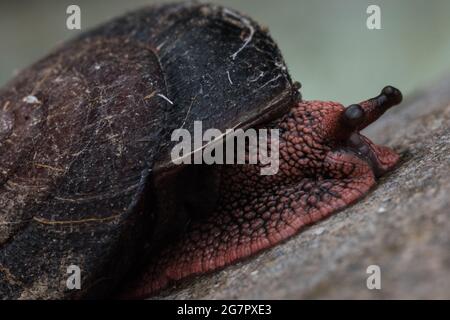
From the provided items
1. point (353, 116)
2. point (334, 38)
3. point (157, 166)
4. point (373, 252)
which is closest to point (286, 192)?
point (353, 116)

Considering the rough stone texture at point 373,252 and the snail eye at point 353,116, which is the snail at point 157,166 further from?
the rough stone texture at point 373,252

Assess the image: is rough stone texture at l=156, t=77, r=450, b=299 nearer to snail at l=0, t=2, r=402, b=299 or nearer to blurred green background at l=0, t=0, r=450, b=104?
snail at l=0, t=2, r=402, b=299

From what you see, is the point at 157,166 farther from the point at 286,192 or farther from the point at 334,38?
the point at 334,38

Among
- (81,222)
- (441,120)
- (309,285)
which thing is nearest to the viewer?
(309,285)

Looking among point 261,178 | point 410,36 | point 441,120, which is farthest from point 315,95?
point 261,178

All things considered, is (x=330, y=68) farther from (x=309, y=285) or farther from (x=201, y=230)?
(x=309, y=285)

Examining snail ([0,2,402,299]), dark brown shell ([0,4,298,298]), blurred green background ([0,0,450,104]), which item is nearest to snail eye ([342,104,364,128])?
snail ([0,2,402,299])
